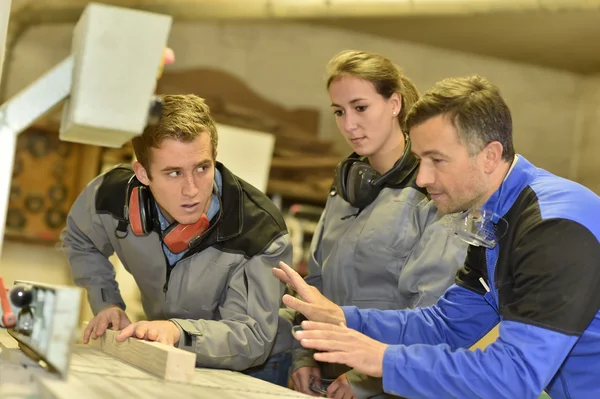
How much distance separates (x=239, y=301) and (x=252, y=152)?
126 inches

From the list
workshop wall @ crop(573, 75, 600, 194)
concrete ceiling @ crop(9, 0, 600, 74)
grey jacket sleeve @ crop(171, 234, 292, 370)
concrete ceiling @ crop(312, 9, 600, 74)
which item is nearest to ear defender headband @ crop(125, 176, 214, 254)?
grey jacket sleeve @ crop(171, 234, 292, 370)

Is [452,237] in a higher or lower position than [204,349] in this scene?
higher

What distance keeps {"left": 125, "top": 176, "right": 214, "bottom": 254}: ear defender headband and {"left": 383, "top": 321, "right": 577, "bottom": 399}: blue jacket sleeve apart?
0.81 metres

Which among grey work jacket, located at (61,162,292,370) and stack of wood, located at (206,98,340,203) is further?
stack of wood, located at (206,98,340,203)

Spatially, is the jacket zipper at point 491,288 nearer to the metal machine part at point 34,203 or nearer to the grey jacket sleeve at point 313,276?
the grey jacket sleeve at point 313,276

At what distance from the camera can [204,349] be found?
206 centimetres

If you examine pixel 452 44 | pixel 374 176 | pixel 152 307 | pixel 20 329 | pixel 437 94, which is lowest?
pixel 152 307

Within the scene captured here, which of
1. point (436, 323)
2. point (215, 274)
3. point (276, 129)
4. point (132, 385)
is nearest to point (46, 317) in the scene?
point (132, 385)

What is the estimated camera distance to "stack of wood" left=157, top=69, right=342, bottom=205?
5.57 metres

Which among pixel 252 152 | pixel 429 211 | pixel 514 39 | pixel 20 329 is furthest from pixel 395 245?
pixel 514 39

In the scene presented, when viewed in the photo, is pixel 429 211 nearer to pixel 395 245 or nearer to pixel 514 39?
pixel 395 245

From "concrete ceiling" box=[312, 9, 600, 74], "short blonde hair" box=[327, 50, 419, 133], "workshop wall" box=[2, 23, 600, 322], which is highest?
"concrete ceiling" box=[312, 9, 600, 74]

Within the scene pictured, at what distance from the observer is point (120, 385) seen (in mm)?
1464

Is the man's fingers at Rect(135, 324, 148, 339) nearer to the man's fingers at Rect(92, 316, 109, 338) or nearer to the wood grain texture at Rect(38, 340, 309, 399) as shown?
the wood grain texture at Rect(38, 340, 309, 399)
